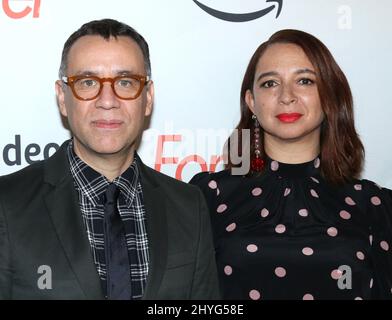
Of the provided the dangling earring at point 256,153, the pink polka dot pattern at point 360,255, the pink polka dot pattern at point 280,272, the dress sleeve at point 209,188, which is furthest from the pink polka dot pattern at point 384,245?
the dress sleeve at point 209,188

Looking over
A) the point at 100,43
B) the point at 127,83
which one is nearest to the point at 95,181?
the point at 127,83

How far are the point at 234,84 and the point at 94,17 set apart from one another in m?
0.64

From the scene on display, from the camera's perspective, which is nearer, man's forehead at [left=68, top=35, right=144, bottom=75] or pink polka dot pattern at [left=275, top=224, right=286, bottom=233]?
man's forehead at [left=68, top=35, right=144, bottom=75]

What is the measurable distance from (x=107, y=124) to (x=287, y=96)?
2.27ft

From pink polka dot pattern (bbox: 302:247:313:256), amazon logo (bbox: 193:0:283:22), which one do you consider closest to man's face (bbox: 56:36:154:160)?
pink polka dot pattern (bbox: 302:247:313:256)

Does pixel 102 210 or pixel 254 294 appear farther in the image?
pixel 254 294

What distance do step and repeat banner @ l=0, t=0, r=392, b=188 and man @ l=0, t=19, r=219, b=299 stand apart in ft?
1.96

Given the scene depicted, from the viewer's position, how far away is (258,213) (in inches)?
85.5

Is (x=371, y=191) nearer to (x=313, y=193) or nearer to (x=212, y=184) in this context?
(x=313, y=193)

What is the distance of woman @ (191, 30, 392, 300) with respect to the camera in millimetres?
2051

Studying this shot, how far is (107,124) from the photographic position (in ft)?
5.81

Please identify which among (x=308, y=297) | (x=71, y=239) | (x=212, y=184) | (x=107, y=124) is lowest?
(x=308, y=297)

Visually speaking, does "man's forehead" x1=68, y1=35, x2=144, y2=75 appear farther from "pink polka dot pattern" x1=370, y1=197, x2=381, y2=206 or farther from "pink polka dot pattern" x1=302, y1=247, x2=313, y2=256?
"pink polka dot pattern" x1=370, y1=197, x2=381, y2=206
